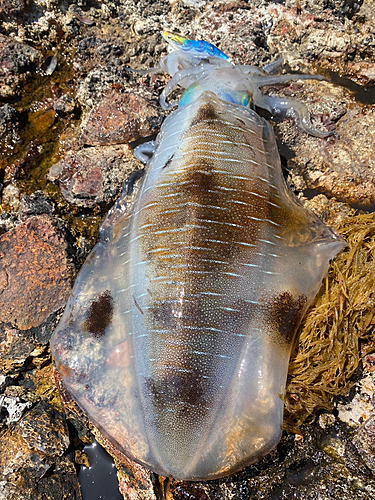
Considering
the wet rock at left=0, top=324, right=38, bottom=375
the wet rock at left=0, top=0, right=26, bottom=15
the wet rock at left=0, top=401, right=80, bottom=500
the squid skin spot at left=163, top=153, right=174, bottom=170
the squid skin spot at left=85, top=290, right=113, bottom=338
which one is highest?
the wet rock at left=0, top=0, right=26, bottom=15

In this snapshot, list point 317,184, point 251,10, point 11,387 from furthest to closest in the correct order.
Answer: point 251,10 → point 317,184 → point 11,387

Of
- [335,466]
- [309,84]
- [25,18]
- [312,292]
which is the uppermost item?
[25,18]

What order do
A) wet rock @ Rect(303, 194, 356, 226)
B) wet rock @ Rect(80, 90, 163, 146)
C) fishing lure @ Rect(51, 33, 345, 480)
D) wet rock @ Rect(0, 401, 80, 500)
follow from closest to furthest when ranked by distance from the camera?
fishing lure @ Rect(51, 33, 345, 480), wet rock @ Rect(0, 401, 80, 500), wet rock @ Rect(303, 194, 356, 226), wet rock @ Rect(80, 90, 163, 146)

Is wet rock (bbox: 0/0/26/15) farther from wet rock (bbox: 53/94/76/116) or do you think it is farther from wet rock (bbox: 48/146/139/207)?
wet rock (bbox: 48/146/139/207)

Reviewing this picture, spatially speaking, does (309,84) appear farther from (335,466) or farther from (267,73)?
(335,466)

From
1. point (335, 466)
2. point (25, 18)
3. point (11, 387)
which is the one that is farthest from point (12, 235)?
point (335, 466)

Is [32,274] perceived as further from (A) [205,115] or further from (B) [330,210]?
(B) [330,210]

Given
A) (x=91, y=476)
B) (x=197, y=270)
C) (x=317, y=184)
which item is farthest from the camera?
(x=317, y=184)

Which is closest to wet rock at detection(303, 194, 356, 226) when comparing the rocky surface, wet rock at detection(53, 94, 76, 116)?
the rocky surface
